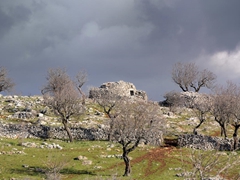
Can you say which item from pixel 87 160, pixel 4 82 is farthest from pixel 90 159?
pixel 4 82

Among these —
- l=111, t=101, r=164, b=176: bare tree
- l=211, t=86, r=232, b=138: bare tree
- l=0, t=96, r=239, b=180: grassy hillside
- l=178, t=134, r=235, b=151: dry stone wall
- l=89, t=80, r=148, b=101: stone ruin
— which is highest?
l=89, t=80, r=148, b=101: stone ruin

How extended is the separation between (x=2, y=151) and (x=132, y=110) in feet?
60.6

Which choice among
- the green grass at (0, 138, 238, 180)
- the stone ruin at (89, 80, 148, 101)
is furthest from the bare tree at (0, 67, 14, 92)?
the green grass at (0, 138, 238, 180)

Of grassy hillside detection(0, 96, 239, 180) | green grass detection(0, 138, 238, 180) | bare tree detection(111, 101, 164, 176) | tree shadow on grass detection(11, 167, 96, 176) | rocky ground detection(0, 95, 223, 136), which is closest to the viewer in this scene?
tree shadow on grass detection(11, 167, 96, 176)

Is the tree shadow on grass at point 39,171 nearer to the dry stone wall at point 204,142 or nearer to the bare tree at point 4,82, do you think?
the dry stone wall at point 204,142

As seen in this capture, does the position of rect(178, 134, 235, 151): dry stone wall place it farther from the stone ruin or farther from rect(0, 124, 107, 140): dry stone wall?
the stone ruin

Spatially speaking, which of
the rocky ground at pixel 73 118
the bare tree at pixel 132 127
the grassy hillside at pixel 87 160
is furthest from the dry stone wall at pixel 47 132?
the bare tree at pixel 132 127

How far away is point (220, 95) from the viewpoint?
6228 cm

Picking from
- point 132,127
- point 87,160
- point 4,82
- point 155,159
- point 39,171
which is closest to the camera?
point 39,171

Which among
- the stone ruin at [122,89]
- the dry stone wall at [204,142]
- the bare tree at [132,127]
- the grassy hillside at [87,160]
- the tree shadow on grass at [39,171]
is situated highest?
the stone ruin at [122,89]

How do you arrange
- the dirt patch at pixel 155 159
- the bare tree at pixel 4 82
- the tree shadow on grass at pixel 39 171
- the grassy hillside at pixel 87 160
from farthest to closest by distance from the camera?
1. the bare tree at pixel 4 82
2. the dirt patch at pixel 155 159
3. the grassy hillside at pixel 87 160
4. the tree shadow on grass at pixel 39 171

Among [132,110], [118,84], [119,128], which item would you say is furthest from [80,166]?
[118,84]

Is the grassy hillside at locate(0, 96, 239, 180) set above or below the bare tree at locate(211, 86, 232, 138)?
below

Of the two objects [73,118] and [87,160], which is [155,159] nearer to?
[87,160]
